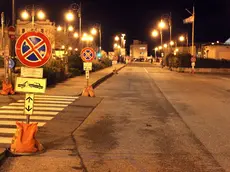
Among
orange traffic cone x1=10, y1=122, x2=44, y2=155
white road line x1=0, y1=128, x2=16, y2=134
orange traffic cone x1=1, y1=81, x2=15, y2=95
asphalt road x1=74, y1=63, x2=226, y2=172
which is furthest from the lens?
orange traffic cone x1=1, y1=81, x2=15, y2=95

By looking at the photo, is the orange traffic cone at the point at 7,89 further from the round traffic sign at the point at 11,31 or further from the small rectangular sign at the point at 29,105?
the small rectangular sign at the point at 29,105

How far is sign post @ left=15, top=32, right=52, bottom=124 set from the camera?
8016 millimetres

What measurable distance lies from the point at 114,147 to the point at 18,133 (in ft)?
6.63

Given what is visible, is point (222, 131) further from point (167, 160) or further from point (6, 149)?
point (6, 149)

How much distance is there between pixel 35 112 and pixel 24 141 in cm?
578

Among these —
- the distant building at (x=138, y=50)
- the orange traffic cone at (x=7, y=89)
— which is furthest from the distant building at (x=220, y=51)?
the distant building at (x=138, y=50)

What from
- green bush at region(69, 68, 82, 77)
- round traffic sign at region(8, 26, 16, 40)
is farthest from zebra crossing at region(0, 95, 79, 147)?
green bush at region(69, 68, 82, 77)

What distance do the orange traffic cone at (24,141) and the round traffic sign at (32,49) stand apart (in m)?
1.21

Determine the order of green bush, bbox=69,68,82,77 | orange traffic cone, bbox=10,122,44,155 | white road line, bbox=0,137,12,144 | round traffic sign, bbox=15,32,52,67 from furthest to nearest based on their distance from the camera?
green bush, bbox=69,68,82,77
white road line, bbox=0,137,12,144
round traffic sign, bbox=15,32,52,67
orange traffic cone, bbox=10,122,44,155

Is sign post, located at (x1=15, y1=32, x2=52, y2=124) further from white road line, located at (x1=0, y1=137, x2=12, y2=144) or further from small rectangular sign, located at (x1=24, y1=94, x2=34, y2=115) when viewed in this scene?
white road line, located at (x1=0, y1=137, x2=12, y2=144)

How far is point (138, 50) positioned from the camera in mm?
182125

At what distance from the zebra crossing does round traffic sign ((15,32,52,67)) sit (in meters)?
1.75

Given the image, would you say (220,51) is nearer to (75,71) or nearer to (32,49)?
(75,71)

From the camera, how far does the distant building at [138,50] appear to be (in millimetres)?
178750
